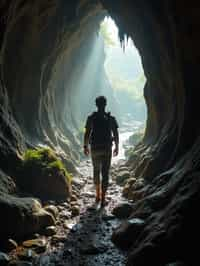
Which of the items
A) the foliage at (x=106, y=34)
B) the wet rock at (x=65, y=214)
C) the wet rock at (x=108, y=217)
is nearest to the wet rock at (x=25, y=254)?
the wet rock at (x=65, y=214)

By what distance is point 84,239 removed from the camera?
5316 millimetres

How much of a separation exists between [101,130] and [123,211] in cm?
180

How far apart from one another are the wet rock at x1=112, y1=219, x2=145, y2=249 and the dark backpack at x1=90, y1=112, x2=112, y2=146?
7.71 ft

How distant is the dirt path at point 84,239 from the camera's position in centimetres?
448

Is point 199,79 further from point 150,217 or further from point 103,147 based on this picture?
point 150,217

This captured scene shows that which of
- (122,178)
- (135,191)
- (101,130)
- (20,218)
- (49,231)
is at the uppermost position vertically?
(122,178)

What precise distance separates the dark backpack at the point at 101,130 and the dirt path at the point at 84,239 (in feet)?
4.74

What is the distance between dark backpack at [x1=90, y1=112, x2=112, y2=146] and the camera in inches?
281

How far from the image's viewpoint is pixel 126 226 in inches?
204

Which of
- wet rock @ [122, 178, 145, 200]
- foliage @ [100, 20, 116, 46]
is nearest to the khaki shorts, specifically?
wet rock @ [122, 178, 145, 200]

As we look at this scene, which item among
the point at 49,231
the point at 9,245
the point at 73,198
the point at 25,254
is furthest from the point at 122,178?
the point at 25,254

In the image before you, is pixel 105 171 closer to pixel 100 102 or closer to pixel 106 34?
pixel 100 102

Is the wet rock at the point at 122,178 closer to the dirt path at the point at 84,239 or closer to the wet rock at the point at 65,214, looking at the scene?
the dirt path at the point at 84,239

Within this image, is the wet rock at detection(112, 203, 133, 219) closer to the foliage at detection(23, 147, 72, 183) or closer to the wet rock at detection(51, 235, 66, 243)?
the wet rock at detection(51, 235, 66, 243)
